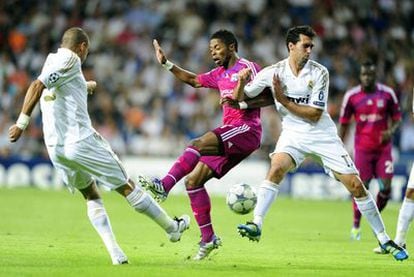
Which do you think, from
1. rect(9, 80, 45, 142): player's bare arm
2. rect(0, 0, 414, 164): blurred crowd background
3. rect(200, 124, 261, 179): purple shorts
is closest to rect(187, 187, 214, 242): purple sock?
rect(200, 124, 261, 179): purple shorts

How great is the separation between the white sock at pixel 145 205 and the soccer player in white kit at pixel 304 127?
41.6 inches

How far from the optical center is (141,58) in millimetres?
26172

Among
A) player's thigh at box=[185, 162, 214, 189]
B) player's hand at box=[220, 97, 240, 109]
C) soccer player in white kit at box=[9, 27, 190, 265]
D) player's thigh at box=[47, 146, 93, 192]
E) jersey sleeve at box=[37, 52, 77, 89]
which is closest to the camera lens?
jersey sleeve at box=[37, 52, 77, 89]

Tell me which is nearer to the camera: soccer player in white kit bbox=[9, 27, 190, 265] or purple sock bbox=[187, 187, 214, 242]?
soccer player in white kit bbox=[9, 27, 190, 265]

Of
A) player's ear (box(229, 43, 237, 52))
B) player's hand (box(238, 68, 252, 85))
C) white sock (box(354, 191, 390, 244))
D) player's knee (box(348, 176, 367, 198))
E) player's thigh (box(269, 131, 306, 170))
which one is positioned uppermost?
player's ear (box(229, 43, 237, 52))

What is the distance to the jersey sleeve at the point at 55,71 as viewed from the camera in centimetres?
1000

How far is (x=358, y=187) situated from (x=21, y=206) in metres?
9.52

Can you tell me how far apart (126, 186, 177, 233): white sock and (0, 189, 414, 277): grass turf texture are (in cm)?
46

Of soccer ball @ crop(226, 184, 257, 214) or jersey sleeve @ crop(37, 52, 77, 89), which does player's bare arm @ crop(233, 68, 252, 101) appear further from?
jersey sleeve @ crop(37, 52, 77, 89)

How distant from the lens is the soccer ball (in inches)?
445

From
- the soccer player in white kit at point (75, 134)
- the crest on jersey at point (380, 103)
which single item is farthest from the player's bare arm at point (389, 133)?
the soccer player in white kit at point (75, 134)

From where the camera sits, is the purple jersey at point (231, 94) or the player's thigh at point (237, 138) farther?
the purple jersey at point (231, 94)

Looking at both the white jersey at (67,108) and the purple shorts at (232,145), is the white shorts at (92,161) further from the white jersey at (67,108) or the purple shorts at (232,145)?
the purple shorts at (232,145)

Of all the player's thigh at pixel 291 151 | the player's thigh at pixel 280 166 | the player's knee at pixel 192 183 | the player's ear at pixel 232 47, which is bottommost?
the player's knee at pixel 192 183
